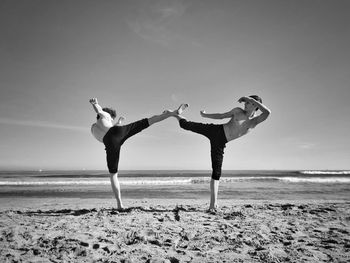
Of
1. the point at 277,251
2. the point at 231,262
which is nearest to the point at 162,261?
the point at 231,262

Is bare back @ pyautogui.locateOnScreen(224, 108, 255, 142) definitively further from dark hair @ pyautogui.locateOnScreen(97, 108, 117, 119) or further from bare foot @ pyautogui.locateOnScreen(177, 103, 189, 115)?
dark hair @ pyautogui.locateOnScreen(97, 108, 117, 119)

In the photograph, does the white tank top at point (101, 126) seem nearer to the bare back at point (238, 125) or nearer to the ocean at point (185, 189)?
the bare back at point (238, 125)

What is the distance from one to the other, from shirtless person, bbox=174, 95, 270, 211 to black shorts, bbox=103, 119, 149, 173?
109 cm

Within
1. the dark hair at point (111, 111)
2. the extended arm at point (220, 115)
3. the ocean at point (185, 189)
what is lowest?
the ocean at point (185, 189)

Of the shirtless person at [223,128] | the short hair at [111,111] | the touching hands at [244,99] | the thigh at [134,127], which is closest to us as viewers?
the touching hands at [244,99]

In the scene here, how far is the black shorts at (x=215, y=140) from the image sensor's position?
514 centimetres

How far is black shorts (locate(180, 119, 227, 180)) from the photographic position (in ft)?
16.9

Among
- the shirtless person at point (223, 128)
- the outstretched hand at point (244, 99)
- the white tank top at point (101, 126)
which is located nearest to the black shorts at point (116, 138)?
the white tank top at point (101, 126)

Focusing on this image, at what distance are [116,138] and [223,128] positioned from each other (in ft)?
7.90

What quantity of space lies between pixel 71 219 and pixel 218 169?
10.6 feet

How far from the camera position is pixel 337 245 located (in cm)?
302

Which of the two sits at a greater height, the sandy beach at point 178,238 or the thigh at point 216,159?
the thigh at point 216,159

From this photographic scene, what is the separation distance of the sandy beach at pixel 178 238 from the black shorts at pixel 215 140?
1.03 meters

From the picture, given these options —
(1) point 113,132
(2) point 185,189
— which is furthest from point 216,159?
(2) point 185,189
